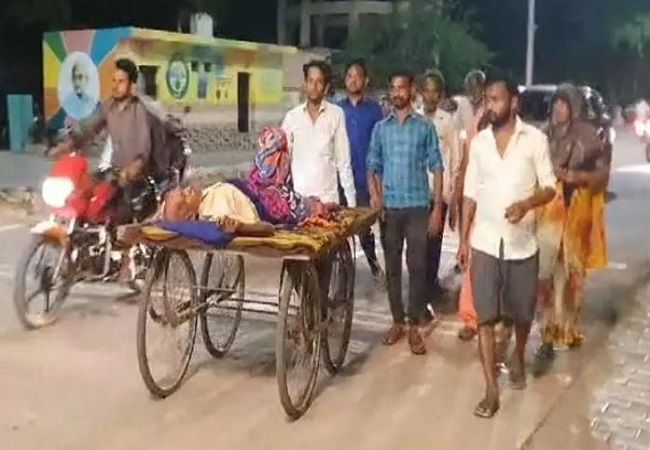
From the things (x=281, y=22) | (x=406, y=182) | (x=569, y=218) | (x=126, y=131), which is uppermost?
(x=281, y=22)

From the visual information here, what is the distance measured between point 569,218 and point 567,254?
0.79 feet

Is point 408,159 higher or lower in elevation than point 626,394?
higher

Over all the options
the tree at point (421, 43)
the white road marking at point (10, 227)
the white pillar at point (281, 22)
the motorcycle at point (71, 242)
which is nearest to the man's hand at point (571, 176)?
the motorcycle at point (71, 242)

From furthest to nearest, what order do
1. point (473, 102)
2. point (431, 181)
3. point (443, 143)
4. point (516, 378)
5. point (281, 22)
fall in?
point (281, 22)
point (473, 102)
point (443, 143)
point (431, 181)
point (516, 378)

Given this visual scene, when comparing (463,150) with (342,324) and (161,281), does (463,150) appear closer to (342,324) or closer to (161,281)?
(342,324)

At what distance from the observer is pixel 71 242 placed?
24.9 ft

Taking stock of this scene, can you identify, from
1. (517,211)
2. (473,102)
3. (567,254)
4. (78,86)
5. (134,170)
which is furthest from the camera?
(78,86)

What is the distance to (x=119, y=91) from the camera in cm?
781

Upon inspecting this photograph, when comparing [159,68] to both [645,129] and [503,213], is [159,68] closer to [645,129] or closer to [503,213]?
[645,129]

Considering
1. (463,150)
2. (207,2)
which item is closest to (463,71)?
(207,2)

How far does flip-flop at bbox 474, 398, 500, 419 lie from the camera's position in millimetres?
6004

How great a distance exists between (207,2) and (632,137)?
14919mm

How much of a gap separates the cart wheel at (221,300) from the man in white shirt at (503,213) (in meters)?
1.52

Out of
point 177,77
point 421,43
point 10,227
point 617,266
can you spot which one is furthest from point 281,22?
point 617,266
